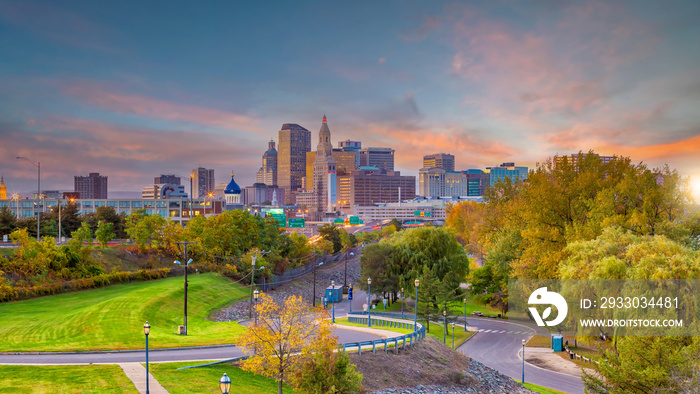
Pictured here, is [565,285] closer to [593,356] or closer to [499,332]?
[593,356]

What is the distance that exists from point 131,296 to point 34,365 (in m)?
23.0

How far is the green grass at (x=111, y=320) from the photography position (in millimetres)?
33844

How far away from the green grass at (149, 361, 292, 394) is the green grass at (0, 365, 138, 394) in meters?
1.82

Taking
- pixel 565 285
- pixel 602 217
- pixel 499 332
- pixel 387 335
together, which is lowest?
pixel 499 332

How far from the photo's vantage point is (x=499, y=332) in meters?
61.2

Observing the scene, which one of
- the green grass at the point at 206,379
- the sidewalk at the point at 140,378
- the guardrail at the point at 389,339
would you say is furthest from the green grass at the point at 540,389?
the sidewalk at the point at 140,378

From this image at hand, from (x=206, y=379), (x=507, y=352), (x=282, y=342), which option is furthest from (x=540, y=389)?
(x=206, y=379)

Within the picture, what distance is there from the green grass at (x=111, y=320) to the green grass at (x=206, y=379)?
5.72m

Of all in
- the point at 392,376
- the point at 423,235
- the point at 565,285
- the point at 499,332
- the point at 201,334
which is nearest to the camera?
the point at 392,376

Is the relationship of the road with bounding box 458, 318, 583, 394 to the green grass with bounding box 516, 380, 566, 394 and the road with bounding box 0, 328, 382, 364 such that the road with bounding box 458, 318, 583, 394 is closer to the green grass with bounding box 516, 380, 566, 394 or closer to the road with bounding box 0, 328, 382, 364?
the green grass with bounding box 516, 380, 566, 394

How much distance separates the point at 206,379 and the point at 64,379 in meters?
6.46

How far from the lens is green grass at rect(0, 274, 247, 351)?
111 ft

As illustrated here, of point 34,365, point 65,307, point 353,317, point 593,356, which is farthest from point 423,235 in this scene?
point 34,365

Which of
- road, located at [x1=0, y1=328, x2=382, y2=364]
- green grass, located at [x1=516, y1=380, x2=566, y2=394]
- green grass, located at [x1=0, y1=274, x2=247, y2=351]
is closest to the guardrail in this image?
road, located at [x1=0, y1=328, x2=382, y2=364]
